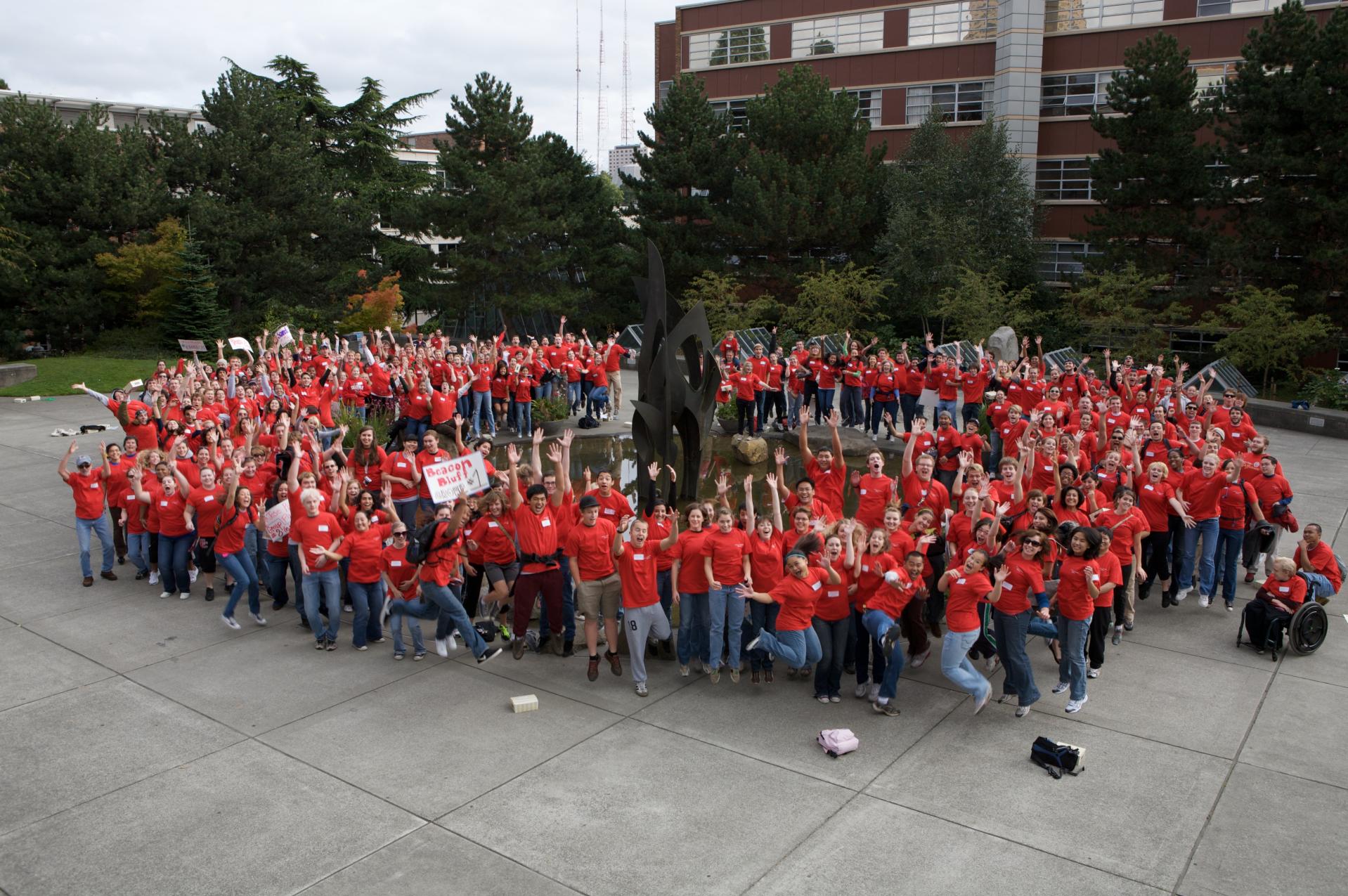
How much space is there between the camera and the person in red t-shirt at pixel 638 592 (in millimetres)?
8523

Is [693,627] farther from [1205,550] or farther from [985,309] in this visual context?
[985,309]

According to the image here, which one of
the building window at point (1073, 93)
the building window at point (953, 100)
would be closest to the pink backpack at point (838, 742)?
the building window at point (1073, 93)

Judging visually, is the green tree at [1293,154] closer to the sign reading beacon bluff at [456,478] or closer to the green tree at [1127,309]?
the green tree at [1127,309]

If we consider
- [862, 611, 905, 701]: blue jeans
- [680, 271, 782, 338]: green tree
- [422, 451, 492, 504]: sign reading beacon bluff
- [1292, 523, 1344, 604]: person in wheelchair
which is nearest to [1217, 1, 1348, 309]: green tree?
[680, 271, 782, 338]: green tree

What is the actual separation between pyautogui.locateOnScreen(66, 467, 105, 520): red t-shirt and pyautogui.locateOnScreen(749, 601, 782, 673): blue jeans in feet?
Answer: 25.2

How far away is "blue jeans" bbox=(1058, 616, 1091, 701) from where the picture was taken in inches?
323

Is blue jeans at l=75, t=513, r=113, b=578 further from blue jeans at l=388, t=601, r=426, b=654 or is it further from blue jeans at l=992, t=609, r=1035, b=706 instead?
blue jeans at l=992, t=609, r=1035, b=706

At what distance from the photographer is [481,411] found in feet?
64.1

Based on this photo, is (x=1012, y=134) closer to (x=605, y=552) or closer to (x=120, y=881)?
(x=605, y=552)

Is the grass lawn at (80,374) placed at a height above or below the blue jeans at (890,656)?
above

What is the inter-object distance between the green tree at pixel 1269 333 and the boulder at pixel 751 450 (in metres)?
13.3

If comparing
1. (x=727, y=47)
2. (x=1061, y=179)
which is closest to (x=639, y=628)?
(x=1061, y=179)

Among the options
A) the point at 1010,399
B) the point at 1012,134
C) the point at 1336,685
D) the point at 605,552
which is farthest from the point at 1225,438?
the point at 1012,134

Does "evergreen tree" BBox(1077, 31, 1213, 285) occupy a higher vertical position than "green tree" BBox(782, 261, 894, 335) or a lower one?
higher
